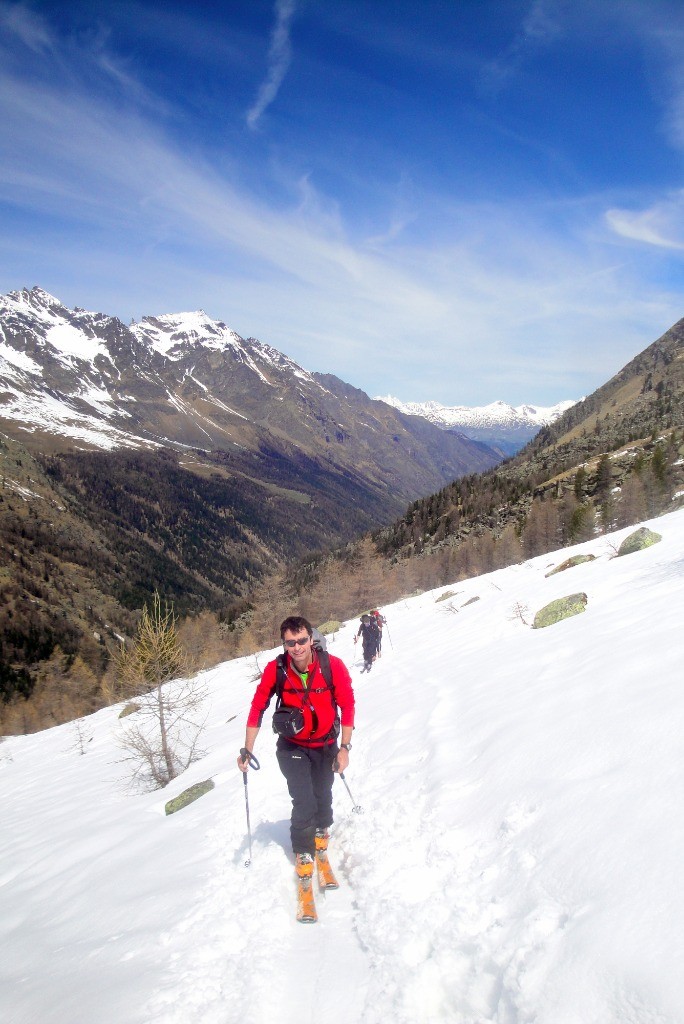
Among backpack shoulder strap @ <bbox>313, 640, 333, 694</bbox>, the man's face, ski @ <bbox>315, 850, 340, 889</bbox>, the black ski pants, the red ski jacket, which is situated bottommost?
ski @ <bbox>315, 850, 340, 889</bbox>

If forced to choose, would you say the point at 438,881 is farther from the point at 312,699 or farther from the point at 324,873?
the point at 312,699

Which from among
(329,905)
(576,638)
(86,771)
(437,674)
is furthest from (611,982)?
(86,771)

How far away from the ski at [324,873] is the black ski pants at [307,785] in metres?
0.23

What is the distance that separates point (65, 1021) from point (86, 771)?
19.0m

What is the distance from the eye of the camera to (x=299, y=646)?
5.17 metres

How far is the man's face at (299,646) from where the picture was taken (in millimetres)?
5164

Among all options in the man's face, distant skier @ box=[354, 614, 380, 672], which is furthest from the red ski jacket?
distant skier @ box=[354, 614, 380, 672]

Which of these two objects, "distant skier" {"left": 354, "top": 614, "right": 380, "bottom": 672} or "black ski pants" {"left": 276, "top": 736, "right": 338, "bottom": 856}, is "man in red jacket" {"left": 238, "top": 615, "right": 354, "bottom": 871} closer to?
"black ski pants" {"left": 276, "top": 736, "right": 338, "bottom": 856}

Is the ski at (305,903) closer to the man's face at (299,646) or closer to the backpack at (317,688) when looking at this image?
the backpack at (317,688)

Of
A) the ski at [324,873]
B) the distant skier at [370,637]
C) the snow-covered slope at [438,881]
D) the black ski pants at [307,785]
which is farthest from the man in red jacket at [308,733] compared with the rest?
the distant skier at [370,637]

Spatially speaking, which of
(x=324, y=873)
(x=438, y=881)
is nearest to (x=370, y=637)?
(x=324, y=873)

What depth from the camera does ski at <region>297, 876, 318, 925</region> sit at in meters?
4.63

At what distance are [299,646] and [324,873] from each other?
242cm

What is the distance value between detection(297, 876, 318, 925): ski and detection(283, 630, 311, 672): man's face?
6.95 ft
